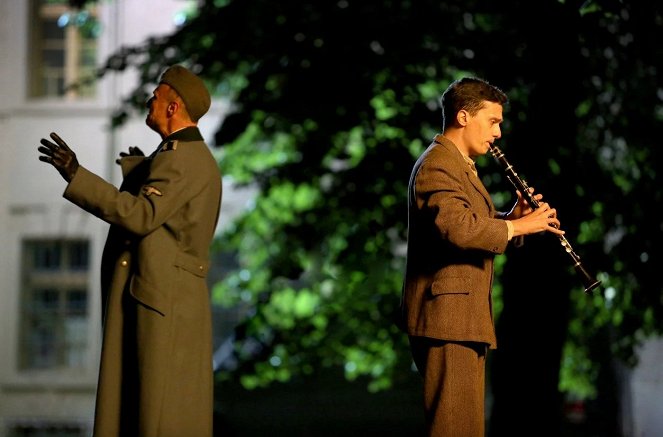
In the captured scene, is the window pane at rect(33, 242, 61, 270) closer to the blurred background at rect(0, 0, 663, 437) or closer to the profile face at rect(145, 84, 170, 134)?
the blurred background at rect(0, 0, 663, 437)

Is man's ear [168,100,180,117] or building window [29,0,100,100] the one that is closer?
man's ear [168,100,180,117]

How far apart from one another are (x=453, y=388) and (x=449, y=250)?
1.71ft

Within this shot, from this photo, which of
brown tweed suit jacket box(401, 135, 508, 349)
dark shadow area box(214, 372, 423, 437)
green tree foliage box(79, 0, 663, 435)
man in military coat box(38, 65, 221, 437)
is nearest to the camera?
brown tweed suit jacket box(401, 135, 508, 349)

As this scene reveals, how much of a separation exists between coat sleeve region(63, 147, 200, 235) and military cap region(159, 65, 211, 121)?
0.24m

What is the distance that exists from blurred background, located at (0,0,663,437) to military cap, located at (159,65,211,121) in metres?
2.28

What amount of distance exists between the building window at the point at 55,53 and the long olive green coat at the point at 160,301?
1611 cm

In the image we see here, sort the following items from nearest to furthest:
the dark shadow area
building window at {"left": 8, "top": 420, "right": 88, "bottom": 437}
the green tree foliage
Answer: the green tree foliage < the dark shadow area < building window at {"left": 8, "top": 420, "right": 88, "bottom": 437}

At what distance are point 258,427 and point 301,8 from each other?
6.00 m

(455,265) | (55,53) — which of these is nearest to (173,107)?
(455,265)

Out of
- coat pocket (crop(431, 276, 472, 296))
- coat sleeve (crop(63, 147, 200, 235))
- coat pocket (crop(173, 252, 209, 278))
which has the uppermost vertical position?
coat sleeve (crop(63, 147, 200, 235))

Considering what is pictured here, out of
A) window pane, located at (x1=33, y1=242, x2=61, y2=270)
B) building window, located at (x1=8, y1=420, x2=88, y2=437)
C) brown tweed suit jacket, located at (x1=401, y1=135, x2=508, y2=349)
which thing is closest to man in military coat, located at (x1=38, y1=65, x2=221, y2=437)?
brown tweed suit jacket, located at (x1=401, y1=135, x2=508, y2=349)

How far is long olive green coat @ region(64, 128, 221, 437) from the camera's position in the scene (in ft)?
19.1

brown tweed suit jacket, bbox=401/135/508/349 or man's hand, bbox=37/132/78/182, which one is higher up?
man's hand, bbox=37/132/78/182

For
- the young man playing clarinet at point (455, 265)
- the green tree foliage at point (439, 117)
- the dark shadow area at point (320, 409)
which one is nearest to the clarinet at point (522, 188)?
the young man playing clarinet at point (455, 265)
